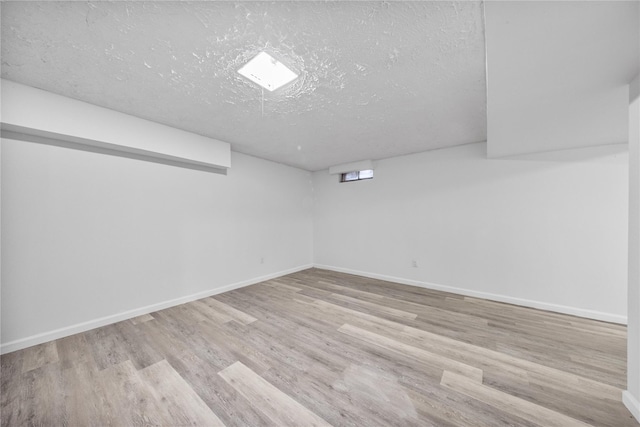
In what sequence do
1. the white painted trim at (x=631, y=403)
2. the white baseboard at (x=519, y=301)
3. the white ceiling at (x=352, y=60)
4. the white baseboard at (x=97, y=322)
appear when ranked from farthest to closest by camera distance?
the white baseboard at (x=519, y=301), the white baseboard at (x=97, y=322), the white painted trim at (x=631, y=403), the white ceiling at (x=352, y=60)

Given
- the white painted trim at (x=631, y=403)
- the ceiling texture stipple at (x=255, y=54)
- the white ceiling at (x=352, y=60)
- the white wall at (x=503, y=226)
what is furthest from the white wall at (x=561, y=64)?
the white painted trim at (x=631, y=403)

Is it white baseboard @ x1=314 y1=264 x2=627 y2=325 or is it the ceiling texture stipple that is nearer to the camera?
the ceiling texture stipple

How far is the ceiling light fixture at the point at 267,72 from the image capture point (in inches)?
58.5

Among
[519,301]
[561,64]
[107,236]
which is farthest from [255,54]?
[519,301]

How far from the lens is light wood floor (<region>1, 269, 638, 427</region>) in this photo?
4.17 ft

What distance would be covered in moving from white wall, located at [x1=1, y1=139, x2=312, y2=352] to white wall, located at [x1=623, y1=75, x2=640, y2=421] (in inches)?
162

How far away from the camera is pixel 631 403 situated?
4.11 ft

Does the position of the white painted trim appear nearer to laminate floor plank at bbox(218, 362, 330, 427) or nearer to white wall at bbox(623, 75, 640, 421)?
white wall at bbox(623, 75, 640, 421)

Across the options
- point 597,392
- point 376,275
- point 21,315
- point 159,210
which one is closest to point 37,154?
point 159,210

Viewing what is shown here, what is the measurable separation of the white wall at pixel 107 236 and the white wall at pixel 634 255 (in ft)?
13.5

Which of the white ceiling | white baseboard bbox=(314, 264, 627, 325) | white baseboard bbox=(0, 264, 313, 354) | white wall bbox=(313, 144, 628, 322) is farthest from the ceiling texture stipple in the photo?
white baseboard bbox=(314, 264, 627, 325)

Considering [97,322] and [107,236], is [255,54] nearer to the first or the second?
[107,236]

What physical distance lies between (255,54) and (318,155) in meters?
2.43

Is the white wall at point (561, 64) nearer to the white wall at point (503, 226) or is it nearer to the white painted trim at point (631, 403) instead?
the white wall at point (503, 226)
